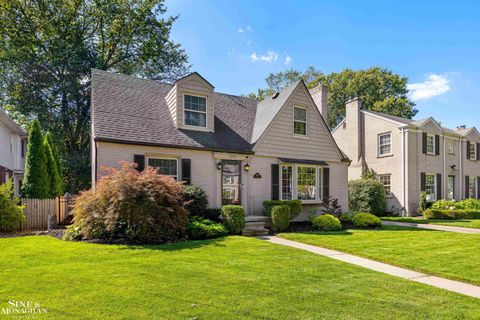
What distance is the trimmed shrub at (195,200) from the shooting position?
11.0m

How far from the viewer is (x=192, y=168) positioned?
41.3ft

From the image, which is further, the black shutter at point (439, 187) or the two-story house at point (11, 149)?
the black shutter at point (439, 187)

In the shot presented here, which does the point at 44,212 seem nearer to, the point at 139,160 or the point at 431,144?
the point at 139,160

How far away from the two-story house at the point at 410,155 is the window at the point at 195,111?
14.0 m

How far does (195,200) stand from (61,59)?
57.6 ft

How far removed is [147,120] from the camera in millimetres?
12883

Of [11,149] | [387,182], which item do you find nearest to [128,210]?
[11,149]

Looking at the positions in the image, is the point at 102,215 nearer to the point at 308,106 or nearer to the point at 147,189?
the point at 147,189

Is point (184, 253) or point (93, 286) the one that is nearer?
point (93, 286)

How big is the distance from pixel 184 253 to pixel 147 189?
7.91ft

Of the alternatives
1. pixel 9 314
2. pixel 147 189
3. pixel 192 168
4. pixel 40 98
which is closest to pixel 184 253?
pixel 147 189

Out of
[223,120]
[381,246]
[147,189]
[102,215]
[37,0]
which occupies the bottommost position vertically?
[381,246]

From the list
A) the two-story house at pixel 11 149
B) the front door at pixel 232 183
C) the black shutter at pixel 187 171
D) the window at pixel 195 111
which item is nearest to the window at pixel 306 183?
the front door at pixel 232 183

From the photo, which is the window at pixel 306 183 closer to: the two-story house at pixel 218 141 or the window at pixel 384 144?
the two-story house at pixel 218 141
